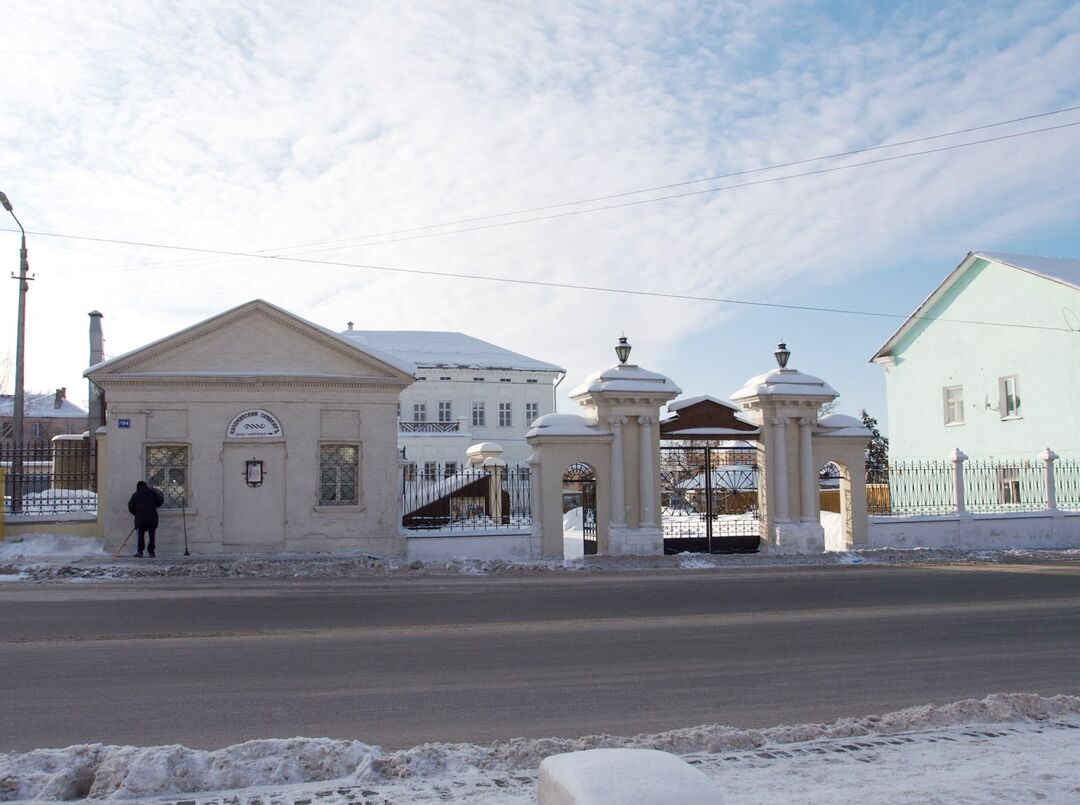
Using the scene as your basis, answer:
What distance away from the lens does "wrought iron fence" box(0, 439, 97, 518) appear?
21.1 metres

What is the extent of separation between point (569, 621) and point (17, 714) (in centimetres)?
651

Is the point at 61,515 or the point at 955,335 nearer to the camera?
the point at 61,515

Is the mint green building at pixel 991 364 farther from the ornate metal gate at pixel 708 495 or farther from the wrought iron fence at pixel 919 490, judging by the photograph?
the ornate metal gate at pixel 708 495

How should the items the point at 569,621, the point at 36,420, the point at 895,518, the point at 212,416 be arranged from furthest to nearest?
the point at 36,420 < the point at 895,518 < the point at 212,416 < the point at 569,621

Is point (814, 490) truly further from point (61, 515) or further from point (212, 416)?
point (61, 515)

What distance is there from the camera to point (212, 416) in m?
21.0

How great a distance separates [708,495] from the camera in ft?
73.8

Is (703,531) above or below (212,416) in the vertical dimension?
below

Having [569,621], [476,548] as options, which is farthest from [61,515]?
[569,621]

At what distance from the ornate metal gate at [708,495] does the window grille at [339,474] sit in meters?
7.17

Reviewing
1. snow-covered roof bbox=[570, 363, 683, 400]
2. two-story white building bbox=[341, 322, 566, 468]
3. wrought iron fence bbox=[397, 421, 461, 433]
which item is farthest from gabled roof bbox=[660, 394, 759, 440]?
two-story white building bbox=[341, 322, 566, 468]

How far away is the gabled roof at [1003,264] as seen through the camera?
32156mm

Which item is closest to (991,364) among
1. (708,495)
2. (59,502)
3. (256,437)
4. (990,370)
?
(990,370)

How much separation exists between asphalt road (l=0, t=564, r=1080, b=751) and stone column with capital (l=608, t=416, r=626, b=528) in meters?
5.75
